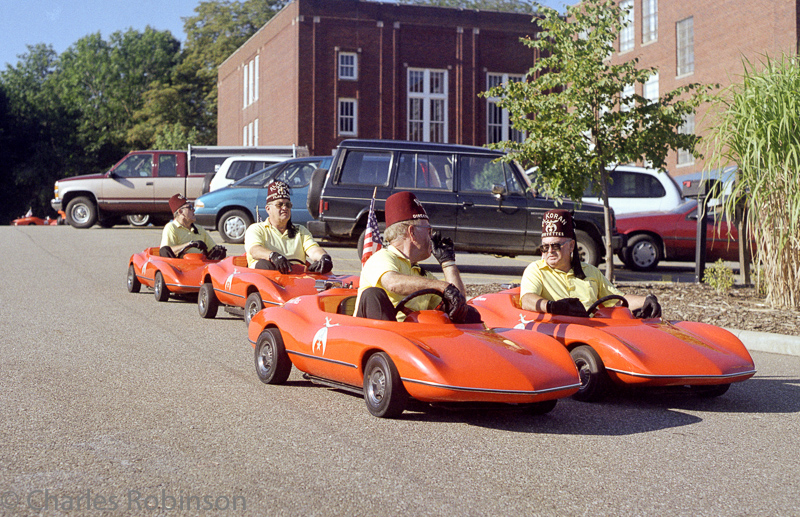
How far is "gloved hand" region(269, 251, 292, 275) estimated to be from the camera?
9664mm

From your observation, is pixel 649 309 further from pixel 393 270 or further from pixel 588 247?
pixel 588 247

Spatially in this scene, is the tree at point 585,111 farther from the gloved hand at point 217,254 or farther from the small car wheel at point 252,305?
the small car wheel at point 252,305

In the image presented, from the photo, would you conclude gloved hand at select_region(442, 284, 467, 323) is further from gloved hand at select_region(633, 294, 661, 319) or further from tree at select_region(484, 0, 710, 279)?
tree at select_region(484, 0, 710, 279)

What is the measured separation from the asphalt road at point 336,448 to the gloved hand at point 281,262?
5.26 ft

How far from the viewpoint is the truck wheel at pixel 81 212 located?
25688mm

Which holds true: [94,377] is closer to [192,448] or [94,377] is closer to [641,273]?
[192,448]

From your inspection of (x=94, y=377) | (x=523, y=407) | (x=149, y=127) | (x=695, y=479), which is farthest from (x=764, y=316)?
(x=149, y=127)

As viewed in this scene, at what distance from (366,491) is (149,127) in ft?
209

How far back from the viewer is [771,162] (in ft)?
36.5

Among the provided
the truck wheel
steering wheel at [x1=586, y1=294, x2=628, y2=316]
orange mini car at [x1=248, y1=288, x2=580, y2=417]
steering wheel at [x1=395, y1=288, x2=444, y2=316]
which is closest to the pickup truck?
the truck wheel

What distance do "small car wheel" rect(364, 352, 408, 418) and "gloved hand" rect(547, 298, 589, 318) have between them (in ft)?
5.67

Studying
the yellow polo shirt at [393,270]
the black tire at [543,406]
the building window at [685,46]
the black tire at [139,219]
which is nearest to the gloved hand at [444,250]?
the yellow polo shirt at [393,270]

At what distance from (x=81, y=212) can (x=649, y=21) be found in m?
26.6

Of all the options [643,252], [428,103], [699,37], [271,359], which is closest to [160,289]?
[271,359]
